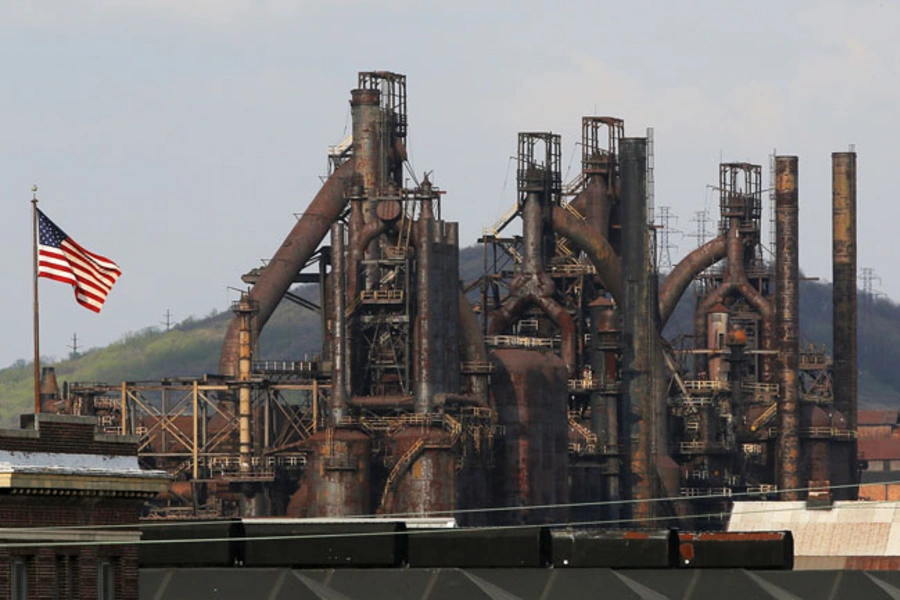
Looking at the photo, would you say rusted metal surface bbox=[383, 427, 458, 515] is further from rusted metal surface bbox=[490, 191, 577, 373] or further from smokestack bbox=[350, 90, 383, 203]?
rusted metal surface bbox=[490, 191, 577, 373]

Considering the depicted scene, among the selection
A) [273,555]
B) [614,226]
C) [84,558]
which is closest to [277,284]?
[614,226]

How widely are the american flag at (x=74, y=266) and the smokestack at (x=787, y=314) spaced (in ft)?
327

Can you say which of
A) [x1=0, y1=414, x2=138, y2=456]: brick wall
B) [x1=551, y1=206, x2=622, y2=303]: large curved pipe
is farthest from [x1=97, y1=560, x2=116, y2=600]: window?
[x1=551, y1=206, x2=622, y2=303]: large curved pipe

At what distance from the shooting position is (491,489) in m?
117

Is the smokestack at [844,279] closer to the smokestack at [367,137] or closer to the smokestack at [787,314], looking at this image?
the smokestack at [787,314]

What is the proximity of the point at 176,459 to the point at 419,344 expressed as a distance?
1472cm

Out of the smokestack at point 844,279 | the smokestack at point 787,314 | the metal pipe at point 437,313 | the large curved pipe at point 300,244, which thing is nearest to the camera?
the metal pipe at point 437,313

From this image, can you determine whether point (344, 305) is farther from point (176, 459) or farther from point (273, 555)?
point (273, 555)

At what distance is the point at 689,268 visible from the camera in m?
146

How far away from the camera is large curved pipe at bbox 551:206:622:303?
131125 mm

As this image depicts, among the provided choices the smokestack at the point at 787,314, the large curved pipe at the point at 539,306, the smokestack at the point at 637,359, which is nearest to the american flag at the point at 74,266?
the smokestack at the point at 637,359

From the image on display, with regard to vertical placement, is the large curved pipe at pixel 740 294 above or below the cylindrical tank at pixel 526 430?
above

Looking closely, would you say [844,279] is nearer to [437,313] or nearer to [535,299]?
[535,299]

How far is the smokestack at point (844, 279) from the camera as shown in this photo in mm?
142125
